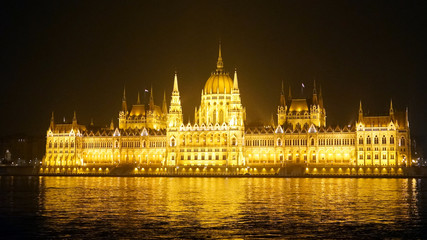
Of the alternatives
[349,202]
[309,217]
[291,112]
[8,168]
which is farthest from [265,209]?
[8,168]

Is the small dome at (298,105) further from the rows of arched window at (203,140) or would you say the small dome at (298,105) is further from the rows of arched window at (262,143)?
the rows of arched window at (203,140)

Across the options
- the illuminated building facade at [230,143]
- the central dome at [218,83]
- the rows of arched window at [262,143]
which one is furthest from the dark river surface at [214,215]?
the central dome at [218,83]

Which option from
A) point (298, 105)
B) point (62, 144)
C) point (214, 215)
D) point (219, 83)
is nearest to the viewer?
point (214, 215)

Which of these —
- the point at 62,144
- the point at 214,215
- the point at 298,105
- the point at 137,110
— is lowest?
the point at 214,215

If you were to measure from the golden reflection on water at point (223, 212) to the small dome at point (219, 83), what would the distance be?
82.3 m

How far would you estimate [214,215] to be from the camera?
189 ft

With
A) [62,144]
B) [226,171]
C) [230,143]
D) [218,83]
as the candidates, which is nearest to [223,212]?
[226,171]

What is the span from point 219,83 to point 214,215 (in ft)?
364

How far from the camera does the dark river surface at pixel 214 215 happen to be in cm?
4784

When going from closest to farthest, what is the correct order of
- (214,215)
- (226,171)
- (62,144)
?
1. (214,215)
2. (226,171)
3. (62,144)

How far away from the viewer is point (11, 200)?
7350cm

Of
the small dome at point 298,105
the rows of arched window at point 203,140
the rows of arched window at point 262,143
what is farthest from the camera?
the small dome at point 298,105

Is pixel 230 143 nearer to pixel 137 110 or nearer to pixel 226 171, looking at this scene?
pixel 226 171

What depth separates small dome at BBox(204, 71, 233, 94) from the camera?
6526 inches
